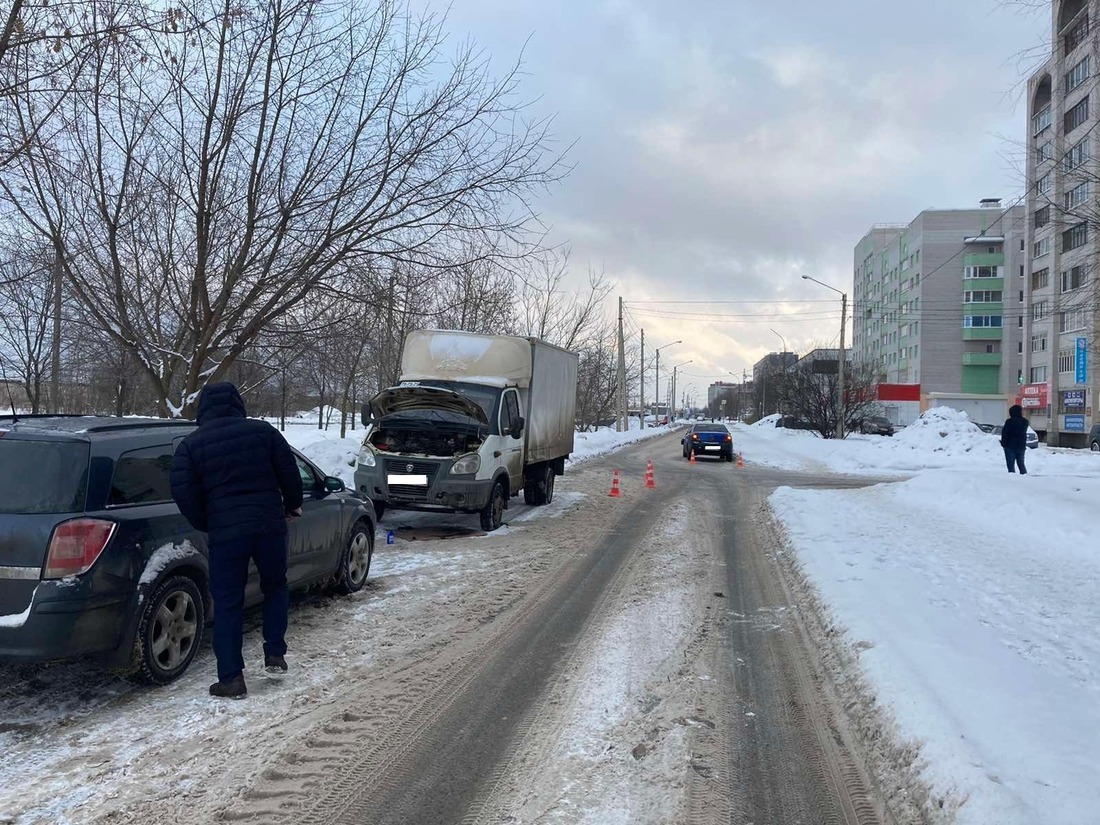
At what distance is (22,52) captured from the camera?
6.89 metres

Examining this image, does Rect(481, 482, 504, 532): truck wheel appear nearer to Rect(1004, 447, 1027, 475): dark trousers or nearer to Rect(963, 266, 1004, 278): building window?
Rect(1004, 447, 1027, 475): dark trousers

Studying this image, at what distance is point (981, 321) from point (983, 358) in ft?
13.0

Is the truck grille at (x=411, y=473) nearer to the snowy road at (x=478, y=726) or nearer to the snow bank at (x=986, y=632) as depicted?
the snowy road at (x=478, y=726)

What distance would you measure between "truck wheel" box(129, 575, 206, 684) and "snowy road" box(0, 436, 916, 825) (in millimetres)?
141

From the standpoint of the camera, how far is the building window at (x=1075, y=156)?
8.82 meters

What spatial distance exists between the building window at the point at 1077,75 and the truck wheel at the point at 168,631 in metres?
9.68

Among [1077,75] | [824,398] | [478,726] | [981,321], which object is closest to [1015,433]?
[1077,75]

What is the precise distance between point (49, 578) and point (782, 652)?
484cm

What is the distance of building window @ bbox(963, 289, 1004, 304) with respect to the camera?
267ft

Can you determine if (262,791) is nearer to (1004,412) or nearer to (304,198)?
(304,198)

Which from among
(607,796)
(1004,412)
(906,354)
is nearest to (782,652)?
(607,796)

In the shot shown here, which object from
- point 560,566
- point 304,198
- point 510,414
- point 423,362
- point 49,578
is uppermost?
point 304,198

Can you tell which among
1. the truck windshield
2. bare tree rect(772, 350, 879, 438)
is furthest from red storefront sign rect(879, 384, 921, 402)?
the truck windshield

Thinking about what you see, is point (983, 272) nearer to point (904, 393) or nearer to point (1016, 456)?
point (904, 393)
